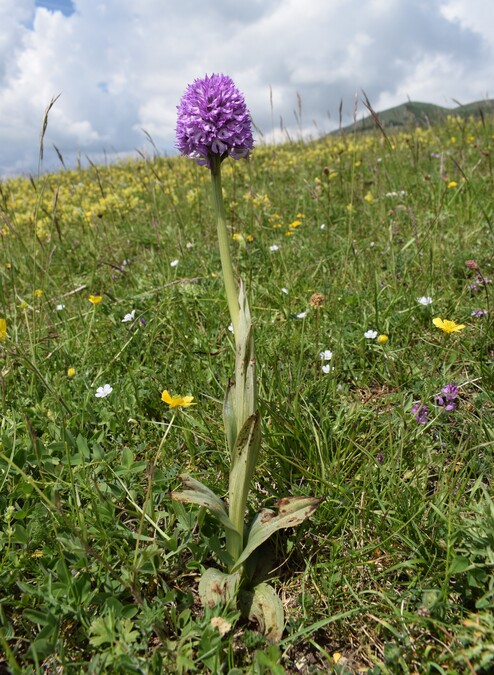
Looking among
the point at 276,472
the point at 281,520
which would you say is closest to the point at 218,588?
the point at 281,520

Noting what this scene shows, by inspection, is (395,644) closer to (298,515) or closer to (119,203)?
(298,515)

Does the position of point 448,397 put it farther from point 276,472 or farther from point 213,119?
point 213,119

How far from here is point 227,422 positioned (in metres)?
1.34

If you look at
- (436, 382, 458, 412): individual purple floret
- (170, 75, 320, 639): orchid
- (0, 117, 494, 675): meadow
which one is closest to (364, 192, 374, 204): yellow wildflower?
(0, 117, 494, 675): meadow

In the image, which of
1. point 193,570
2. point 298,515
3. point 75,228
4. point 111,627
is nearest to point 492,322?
point 298,515

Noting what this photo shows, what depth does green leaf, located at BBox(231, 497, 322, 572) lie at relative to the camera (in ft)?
4.33

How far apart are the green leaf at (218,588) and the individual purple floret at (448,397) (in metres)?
1.02

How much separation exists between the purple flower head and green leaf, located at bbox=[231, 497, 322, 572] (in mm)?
1043

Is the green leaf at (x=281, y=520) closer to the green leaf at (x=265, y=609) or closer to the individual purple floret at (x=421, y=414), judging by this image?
the green leaf at (x=265, y=609)

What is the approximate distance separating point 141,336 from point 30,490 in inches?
43.4

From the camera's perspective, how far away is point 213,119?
4.31ft

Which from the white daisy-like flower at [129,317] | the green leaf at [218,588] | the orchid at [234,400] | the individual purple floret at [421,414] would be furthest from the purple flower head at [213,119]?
the white daisy-like flower at [129,317]

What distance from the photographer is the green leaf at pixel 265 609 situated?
126 centimetres

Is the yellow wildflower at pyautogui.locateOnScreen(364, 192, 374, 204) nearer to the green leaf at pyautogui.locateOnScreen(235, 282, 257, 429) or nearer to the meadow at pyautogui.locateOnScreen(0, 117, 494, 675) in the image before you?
the meadow at pyautogui.locateOnScreen(0, 117, 494, 675)
